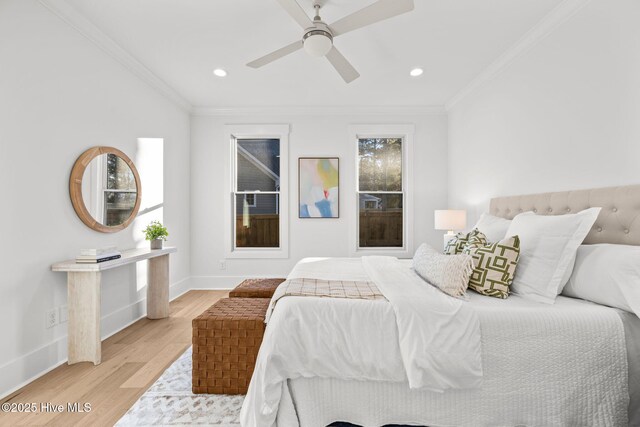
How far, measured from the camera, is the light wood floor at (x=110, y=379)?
170cm

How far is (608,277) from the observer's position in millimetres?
1549

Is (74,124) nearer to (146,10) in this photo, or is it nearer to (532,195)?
(146,10)

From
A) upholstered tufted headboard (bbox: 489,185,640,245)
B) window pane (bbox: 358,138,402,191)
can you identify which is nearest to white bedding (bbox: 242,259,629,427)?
upholstered tufted headboard (bbox: 489,185,640,245)

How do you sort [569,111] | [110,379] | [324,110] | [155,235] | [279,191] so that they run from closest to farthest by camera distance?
[110,379], [569,111], [155,235], [324,110], [279,191]

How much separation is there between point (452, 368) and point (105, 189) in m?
3.02

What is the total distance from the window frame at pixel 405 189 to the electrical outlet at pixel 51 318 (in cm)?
330

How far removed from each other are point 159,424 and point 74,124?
232 centimetres

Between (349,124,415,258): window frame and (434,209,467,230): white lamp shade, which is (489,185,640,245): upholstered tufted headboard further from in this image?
(349,124,415,258): window frame

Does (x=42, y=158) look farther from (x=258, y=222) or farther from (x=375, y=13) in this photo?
(x=258, y=222)

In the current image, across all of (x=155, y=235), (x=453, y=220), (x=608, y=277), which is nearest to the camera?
(x=608, y=277)

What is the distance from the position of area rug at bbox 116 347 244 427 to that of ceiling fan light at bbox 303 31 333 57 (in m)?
2.43

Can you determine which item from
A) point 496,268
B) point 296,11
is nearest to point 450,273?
point 496,268

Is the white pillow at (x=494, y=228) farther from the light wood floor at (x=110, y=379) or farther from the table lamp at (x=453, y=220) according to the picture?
the light wood floor at (x=110, y=379)

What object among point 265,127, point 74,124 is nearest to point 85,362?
point 74,124
